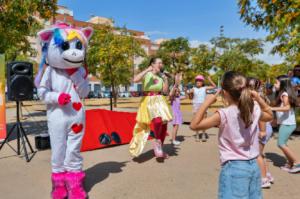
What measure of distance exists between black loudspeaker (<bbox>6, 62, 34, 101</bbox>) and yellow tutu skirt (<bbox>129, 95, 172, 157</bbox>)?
237 cm

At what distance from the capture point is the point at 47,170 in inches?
210

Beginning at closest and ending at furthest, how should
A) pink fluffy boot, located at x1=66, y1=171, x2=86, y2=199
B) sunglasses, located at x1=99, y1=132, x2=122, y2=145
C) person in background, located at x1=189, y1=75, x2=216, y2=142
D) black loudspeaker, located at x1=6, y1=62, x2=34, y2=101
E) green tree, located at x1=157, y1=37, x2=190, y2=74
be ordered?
pink fluffy boot, located at x1=66, y1=171, x2=86, y2=199 < black loudspeaker, located at x1=6, y1=62, x2=34, y2=101 < sunglasses, located at x1=99, y1=132, x2=122, y2=145 < person in background, located at x1=189, y1=75, x2=216, y2=142 < green tree, located at x1=157, y1=37, x2=190, y2=74

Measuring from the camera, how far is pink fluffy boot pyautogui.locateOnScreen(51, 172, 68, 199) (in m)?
3.88

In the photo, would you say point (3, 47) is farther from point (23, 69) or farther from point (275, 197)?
point (275, 197)

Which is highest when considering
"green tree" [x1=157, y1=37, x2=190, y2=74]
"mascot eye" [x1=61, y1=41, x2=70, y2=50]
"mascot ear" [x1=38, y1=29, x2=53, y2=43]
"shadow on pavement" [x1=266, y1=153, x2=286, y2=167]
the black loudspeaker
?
"green tree" [x1=157, y1=37, x2=190, y2=74]

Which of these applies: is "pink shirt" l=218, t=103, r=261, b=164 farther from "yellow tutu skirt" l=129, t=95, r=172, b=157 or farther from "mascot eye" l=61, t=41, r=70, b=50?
"yellow tutu skirt" l=129, t=95, r=172, b=157

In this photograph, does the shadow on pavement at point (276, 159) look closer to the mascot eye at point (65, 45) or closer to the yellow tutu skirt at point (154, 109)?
the yellow tutu skirt at point (154, 109)

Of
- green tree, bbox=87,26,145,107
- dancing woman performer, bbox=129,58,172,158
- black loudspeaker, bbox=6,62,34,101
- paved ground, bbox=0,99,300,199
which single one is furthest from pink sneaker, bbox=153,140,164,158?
green tree, bbox=87,26,145,107

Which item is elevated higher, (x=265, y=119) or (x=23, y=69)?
(x=23, y=69)

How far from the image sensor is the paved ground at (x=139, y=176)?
4160 millimetres

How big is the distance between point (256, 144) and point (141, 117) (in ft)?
10.6

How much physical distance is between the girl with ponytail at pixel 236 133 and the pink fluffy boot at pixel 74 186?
1.97 m

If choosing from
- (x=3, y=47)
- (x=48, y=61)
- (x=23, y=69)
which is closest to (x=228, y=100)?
(x=48, y=61)

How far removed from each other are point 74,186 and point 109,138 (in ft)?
11.1
